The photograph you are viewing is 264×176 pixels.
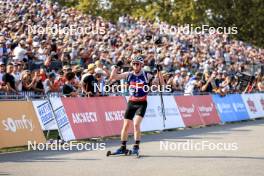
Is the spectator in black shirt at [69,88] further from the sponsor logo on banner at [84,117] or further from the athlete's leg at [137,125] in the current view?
the athlete's leg at [137,125]

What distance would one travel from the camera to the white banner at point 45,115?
1672 centimetres

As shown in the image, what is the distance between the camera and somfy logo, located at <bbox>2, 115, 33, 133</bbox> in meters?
15.4

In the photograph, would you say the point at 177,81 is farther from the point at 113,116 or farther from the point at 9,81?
the point at 9,81

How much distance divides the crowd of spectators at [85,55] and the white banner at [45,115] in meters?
1.19

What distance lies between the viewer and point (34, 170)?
11.5 m

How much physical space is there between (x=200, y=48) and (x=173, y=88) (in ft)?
50.3

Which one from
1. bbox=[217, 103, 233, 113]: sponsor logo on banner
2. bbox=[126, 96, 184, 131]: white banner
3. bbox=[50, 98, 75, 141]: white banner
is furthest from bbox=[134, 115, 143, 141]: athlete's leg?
bbox=[217, 103, 233, 113]: sponsor logo on banner

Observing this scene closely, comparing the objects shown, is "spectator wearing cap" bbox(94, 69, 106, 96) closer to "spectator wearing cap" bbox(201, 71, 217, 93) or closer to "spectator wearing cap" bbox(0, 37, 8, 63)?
"spectator wearing cap" bbox(0, 37, 8, 63)

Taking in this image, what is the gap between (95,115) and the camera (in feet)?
62.2

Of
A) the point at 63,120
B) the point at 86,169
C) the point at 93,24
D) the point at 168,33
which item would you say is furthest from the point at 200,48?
the point at 86,169

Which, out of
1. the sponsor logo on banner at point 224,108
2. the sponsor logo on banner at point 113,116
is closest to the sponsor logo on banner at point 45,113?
the sponsor logo on banner at point 113,116

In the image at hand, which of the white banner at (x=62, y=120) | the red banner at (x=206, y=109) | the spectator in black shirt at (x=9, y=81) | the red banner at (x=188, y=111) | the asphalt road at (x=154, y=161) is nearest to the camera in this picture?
the asphalt road at (x=154, y=161)


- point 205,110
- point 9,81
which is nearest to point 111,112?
point 9,81

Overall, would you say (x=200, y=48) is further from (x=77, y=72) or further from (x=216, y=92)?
(x=77, y=72)
